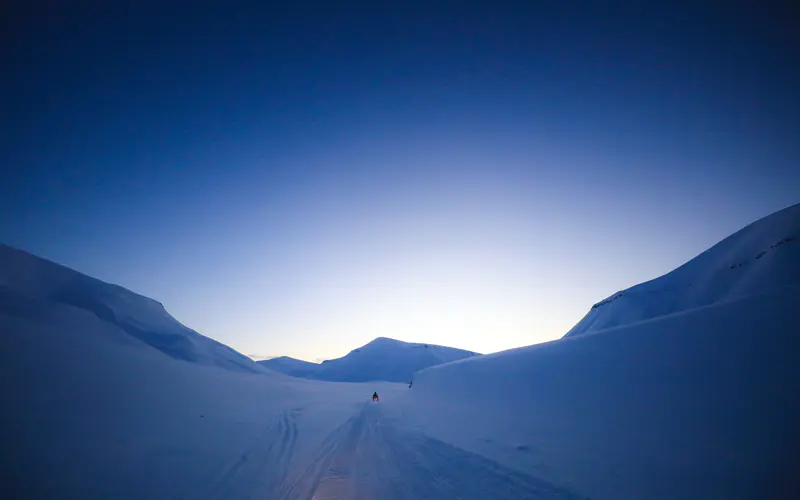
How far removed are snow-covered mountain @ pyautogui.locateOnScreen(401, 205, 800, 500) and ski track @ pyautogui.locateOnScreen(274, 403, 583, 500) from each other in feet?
2.27

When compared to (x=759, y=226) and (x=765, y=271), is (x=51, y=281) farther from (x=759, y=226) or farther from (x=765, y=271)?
(x=759, y=226)

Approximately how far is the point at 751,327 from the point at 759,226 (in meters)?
34.0

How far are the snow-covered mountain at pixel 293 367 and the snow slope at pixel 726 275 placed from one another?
12248 cm

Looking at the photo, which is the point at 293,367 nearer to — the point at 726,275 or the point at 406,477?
the point at 726,275

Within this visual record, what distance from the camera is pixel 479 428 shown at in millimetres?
12664

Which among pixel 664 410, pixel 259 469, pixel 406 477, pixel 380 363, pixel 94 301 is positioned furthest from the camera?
pixel 380 363

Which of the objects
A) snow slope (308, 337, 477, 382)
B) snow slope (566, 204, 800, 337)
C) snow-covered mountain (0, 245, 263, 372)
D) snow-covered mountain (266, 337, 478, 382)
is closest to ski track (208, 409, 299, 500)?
snow-covered mountain (0, 245, 263, 372)

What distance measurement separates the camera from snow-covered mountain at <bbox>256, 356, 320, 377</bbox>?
136m

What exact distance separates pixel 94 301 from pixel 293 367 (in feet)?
441

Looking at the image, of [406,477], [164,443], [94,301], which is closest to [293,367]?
[94,301]

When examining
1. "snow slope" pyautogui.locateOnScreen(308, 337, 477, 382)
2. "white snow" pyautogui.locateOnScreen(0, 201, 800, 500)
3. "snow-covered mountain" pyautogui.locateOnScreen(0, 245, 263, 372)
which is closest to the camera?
"white snow" pyautogui.locateOnScreen(0, 201, 800, 500)

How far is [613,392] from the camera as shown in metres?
9.84

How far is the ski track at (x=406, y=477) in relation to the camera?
7121 millimetres

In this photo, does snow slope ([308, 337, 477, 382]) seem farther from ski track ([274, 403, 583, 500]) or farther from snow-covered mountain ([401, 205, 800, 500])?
ski track ([274, 403, 583, 500])
